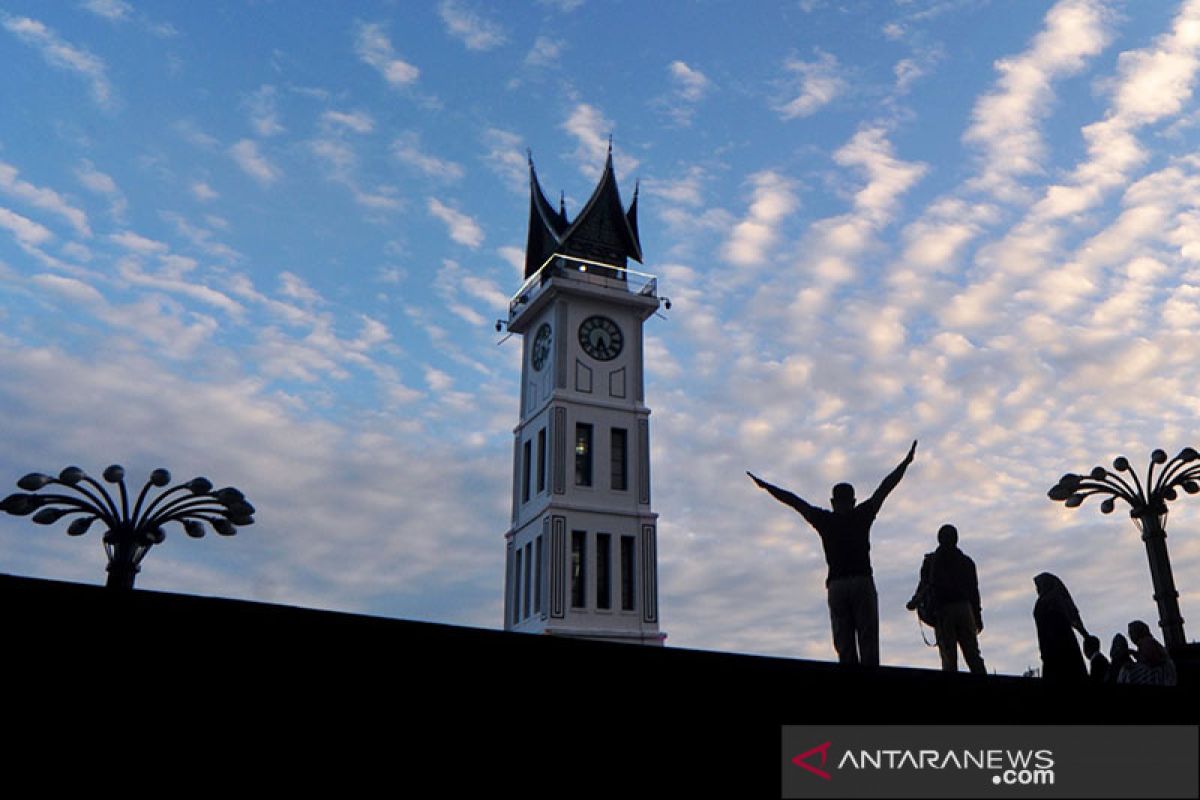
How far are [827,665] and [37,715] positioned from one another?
3750 millimetres

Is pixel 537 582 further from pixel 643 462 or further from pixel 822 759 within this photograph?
pixel 822 759

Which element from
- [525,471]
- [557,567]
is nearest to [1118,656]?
[557,567]

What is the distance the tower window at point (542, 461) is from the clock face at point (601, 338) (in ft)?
13.5

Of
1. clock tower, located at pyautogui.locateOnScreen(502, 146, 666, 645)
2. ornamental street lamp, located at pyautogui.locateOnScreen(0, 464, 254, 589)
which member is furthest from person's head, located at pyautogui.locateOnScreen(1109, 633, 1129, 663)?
clock tower, located at pyautogui.locateOnScreen(502, 146, 666, 645)

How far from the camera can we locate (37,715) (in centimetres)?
390

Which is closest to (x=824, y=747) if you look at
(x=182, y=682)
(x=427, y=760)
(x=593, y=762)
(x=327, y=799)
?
(x=593, y=762)

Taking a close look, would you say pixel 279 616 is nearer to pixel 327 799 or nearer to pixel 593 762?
pixel 327 799

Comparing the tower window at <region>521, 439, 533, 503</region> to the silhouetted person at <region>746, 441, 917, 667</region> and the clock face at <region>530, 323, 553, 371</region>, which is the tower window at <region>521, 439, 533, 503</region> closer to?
the clock face at <region>530, 323, 553, 371</region>

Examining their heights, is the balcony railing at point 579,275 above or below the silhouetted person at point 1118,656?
above

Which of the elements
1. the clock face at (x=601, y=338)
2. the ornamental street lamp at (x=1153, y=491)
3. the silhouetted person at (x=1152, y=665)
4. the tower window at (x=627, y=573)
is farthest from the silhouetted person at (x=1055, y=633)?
the clock face at (x=601, y=338)

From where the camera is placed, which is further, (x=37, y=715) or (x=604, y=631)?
(x=604, y=631)

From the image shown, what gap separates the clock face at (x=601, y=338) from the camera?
43031mm

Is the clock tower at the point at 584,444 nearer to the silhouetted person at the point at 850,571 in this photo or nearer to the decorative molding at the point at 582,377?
the decorative molding at the point at 582,377

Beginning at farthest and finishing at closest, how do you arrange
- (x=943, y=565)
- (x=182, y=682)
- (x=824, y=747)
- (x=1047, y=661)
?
(x=943, y=565), (x=1047, y=661), (x=824, y=747), (x=182, y=682)
